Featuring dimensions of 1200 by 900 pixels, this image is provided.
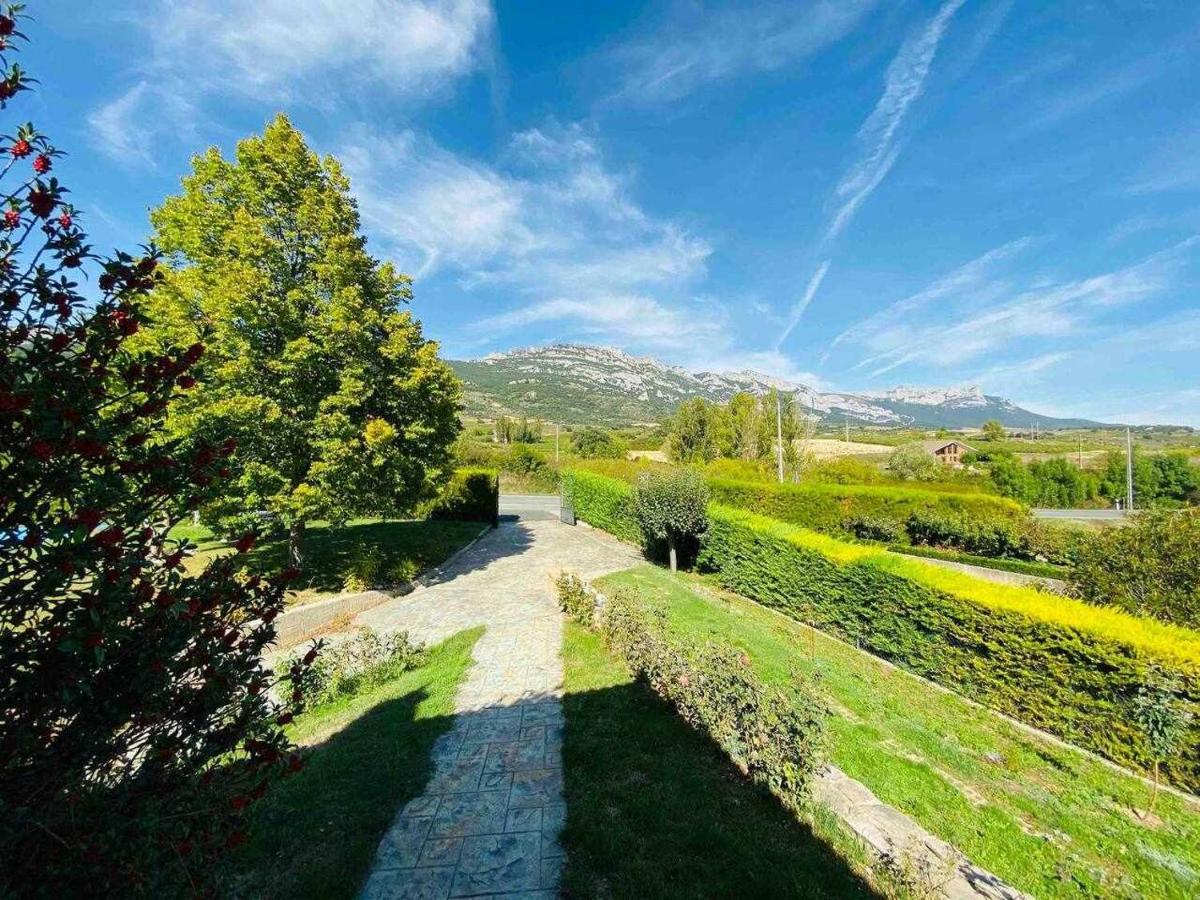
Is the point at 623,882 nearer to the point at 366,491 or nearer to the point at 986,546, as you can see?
the point at 366,491

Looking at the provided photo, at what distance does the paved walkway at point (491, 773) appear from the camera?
174 inches

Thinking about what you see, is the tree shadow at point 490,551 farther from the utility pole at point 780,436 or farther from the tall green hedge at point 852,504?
the utility pole at point 780,436

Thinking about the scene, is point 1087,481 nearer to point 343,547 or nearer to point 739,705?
point 739,705

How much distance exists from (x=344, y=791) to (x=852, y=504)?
22360 millimetres

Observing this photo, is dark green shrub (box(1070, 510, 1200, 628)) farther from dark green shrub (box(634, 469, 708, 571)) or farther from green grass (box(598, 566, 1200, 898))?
dark green shrub (box(634, 469, 708, 571))

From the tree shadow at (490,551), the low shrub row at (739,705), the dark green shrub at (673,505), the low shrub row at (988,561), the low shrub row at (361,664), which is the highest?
the dark green shrub at (673,505)

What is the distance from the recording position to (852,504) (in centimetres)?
2283

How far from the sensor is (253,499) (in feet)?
38.5

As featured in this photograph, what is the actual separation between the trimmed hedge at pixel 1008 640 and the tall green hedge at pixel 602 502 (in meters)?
8.39

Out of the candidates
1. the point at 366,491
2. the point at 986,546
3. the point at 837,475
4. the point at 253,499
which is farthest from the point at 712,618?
the point at 837,475

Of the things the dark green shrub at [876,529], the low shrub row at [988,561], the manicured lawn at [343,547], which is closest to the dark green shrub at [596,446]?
the dark green shrub at [876,529]

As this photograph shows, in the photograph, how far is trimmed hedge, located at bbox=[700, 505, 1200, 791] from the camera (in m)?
6.85

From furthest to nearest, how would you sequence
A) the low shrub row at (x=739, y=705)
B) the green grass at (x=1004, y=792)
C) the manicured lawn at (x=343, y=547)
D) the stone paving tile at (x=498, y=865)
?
the manicured lawn at (x=343, y=547)
the low shrub row at (x=739, y=705)
the green grass at (x=1004, y=792)
the stone paving tile at (x=498, y=865)

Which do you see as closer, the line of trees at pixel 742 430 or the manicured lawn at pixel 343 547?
the manicured lawn at pixel 343 547
